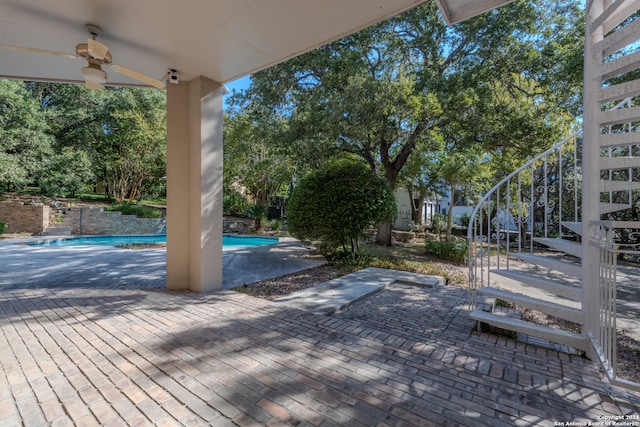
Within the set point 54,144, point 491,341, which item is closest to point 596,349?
point 491,341

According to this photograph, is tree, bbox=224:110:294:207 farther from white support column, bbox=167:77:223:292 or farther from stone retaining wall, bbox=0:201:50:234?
white support column, bbox=167:77:223:292

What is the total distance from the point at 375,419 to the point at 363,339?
1.11 metres

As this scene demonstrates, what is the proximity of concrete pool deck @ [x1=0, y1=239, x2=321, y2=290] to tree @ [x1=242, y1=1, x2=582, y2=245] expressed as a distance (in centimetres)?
317

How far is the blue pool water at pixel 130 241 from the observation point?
32.9 ft

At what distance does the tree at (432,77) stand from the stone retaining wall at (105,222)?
348 inches

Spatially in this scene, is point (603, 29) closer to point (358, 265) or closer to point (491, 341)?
→ point (491, 341)

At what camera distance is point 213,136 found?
4.29 meters

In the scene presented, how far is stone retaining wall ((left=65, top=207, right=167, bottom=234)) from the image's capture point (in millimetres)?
11945

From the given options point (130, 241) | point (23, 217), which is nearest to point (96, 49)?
point (130, 241)

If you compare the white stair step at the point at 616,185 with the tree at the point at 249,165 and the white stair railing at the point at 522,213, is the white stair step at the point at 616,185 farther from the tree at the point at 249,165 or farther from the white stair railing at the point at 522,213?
the tree at the point at 249,165

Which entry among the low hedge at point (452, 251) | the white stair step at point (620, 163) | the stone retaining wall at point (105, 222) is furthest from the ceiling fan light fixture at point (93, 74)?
the stone retaining wall at point (105, 222)

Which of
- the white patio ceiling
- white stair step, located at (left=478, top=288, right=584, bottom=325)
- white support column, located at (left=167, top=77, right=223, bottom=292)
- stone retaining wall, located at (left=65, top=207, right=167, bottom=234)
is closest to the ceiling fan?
the white patio ceiling

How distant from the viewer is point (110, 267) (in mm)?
5898

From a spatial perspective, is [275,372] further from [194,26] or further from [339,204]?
[339,204]
